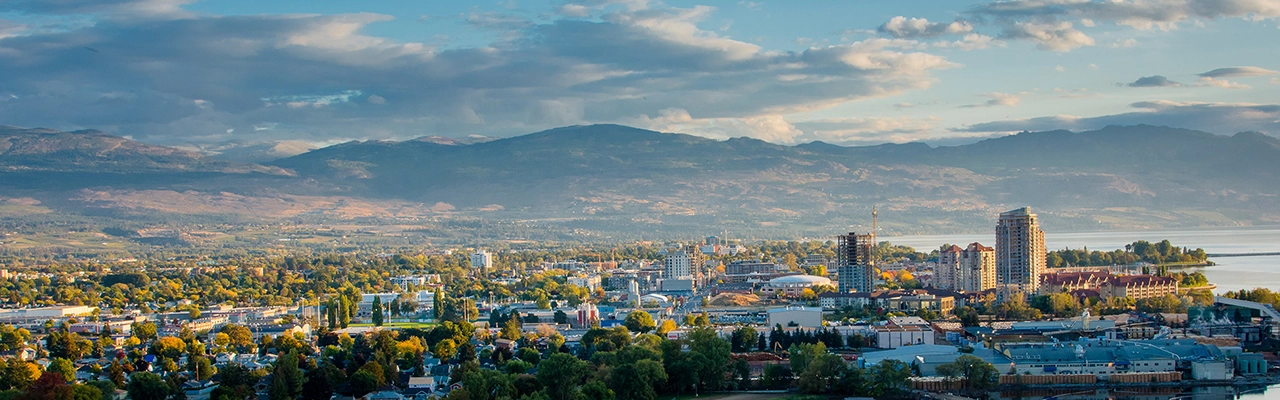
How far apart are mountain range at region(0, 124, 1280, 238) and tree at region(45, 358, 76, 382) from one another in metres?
103

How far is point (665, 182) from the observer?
16738 centimetres

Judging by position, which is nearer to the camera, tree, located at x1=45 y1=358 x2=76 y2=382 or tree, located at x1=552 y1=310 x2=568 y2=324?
tree, located at x1=45 y1=358 x2=76 y2=382

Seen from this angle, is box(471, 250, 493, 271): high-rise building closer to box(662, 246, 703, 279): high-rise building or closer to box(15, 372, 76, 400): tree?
box(662, 246, 703, 279): high-rise building

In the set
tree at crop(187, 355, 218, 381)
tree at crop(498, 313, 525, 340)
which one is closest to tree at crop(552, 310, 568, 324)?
tree at crop(498, 313, 525, 340)

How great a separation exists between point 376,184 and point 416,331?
455ft

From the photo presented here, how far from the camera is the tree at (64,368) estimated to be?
27.8 m

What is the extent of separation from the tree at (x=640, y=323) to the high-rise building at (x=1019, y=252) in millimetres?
14226

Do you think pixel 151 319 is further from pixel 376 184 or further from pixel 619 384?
pixel 376 184

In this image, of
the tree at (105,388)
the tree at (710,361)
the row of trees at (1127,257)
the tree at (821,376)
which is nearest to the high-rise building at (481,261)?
the row of trees at (1127,257)

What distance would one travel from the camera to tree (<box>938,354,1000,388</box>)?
2694cm

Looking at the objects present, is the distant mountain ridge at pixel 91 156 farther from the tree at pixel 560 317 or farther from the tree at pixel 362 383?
the tree at pixel 362 383

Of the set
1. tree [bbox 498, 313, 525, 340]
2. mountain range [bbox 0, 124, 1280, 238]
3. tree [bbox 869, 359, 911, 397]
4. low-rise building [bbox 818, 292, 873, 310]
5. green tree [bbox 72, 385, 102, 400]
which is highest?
mountain range [bbox 0, 124, 1280, 238]

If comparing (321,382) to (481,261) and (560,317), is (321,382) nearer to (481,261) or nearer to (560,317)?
(560,317)

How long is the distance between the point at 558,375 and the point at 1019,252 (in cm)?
2841
